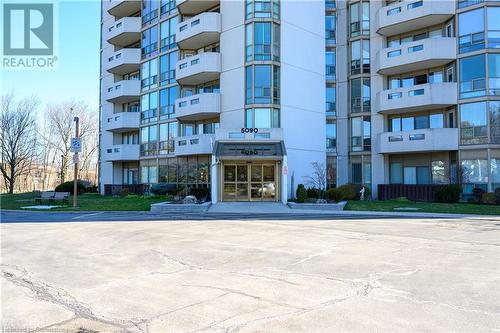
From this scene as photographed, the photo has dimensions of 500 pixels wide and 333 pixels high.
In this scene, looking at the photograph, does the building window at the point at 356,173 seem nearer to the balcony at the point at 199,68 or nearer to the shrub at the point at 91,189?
the balcony at the point at 199,68

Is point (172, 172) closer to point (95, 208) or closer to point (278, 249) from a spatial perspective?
point (95, 208)

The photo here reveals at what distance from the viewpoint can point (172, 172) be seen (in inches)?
1388

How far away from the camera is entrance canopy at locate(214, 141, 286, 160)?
26.8 metres

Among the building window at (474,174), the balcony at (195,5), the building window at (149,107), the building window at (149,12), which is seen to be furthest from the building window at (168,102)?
the building window at (474,174)

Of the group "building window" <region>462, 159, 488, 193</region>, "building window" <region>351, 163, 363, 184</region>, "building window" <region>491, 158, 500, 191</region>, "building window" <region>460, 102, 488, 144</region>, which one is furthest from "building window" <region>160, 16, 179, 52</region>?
"building window" <region>491, 158, 500, 191</region>

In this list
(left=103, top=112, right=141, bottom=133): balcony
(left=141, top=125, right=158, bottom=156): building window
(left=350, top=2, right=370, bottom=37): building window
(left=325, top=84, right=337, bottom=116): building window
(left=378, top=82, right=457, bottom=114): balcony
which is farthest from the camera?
(left=103, top=112, right=141, bottom=133): balcony

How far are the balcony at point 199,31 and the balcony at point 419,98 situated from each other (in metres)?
13.9

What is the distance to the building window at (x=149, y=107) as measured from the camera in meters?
38.3

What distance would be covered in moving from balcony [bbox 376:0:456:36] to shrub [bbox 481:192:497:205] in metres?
13.0

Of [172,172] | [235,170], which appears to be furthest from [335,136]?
[172,172]

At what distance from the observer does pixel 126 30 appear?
40312 mm

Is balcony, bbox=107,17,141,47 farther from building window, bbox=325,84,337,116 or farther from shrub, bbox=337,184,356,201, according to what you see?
shrub, bbox=337,184,356,201

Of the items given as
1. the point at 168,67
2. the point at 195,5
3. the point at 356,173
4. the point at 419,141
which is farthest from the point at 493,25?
the point at 168,67

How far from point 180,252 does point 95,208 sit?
16639mm
